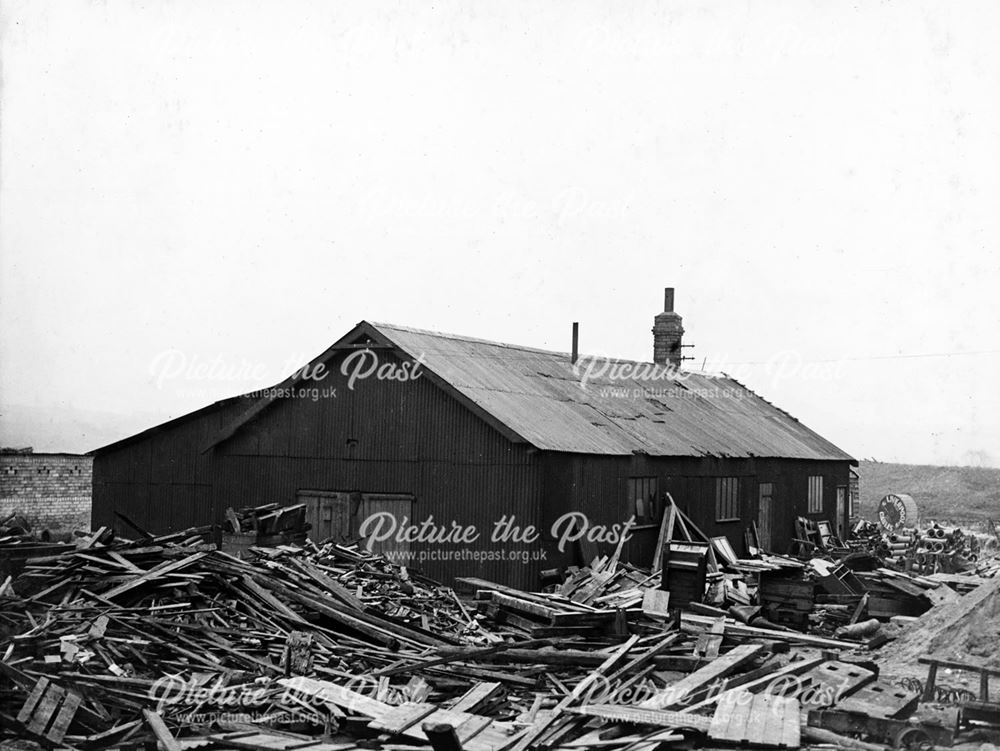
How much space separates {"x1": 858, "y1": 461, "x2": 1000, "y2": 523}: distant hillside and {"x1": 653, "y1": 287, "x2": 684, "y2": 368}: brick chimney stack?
74.2 ft

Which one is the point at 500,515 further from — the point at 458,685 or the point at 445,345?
the point at 458,685

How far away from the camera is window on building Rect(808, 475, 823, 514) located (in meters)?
35.5

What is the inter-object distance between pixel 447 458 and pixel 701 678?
391 inches

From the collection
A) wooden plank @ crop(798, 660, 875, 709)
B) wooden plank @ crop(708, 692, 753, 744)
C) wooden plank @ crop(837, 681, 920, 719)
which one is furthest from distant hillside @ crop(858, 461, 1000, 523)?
wooden plank @ crop(708, 692, 753, 744)

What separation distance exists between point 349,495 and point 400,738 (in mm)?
12581

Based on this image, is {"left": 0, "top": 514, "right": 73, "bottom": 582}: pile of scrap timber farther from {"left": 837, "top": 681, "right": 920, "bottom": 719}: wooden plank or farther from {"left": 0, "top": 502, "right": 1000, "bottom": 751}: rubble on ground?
{"left": 837, "top": 681, "right": 920, "bottom": 719}: wooden plank

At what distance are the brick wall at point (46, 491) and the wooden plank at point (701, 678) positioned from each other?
27.5 meters

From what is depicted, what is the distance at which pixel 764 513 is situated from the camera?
105ft

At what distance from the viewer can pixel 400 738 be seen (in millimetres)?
12820

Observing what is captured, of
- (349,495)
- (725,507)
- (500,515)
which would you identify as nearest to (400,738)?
(500,515)

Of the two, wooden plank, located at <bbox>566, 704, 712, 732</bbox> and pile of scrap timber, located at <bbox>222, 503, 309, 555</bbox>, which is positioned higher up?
pile of scrap timber, located at <bbox>222, 503, 309, 555</bbox>

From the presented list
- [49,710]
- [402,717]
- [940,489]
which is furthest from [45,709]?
[940,489]

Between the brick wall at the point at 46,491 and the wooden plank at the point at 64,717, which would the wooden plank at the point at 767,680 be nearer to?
the wooden plank at the point at 64,717

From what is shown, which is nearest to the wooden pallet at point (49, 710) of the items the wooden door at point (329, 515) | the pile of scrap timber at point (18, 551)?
the pile of scrap timber at point (18, 551)
